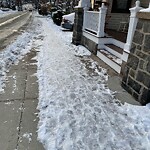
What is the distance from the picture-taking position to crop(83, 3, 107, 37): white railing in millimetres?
6922

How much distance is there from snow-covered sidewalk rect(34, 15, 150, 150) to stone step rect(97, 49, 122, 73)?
1.62 ft

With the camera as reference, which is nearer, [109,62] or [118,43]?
[109,62]

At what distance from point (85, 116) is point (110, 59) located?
301 cm

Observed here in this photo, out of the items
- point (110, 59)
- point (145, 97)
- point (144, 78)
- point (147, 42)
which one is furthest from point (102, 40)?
point (145, 97)

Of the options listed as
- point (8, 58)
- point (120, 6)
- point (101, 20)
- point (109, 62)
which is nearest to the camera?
point (109, 62)

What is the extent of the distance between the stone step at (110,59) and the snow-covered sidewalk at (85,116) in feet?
1.62

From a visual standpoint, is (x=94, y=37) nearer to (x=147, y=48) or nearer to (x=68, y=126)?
(x=147, y=48)

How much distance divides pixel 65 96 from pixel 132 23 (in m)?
2.31

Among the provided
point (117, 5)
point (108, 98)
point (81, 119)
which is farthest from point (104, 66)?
point (117, 5)

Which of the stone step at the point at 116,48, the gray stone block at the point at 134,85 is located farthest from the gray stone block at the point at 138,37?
the stone step at the point at 116,48

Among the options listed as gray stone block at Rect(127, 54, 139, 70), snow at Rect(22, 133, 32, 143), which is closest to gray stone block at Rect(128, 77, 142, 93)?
gray stone block at Rect(127, 54, 139, 70)

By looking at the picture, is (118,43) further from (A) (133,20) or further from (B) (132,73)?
(B) (132,73)

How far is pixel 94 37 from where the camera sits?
7535 millimetres

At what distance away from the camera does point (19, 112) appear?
348 centimetres
